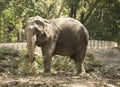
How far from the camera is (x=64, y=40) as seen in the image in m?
Result: 11.1

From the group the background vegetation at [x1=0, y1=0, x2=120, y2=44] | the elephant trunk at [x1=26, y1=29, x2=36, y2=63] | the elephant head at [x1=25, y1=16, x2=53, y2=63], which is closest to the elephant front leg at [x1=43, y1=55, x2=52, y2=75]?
the elephant head at [x1=25, y1=16, x2=53, y2=63]

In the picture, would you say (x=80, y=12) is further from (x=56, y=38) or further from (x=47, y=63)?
(x=47, y=63)

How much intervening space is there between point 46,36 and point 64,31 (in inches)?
33.4

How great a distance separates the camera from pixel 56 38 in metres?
10.8

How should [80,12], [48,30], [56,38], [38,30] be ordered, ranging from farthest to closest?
[80,12] → [56,38] → [48,30] → [38,30]

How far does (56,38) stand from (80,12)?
66.5 feet

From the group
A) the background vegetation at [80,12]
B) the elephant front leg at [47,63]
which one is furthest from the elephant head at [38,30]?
A: the background vegetation at [80,12]

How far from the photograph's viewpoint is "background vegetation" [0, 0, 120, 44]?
21.9m

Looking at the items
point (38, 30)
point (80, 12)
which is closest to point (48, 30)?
point (38, 30)

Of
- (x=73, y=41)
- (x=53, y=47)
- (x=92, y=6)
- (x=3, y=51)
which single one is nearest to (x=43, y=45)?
(x=53, y=47)

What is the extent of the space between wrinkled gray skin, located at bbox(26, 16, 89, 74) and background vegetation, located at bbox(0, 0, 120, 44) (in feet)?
26.5

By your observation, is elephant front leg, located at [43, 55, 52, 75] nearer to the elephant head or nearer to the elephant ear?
the elephant head

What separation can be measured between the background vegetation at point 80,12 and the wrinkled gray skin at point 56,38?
318 inches

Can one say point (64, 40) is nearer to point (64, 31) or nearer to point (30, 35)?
point (64, 31)
